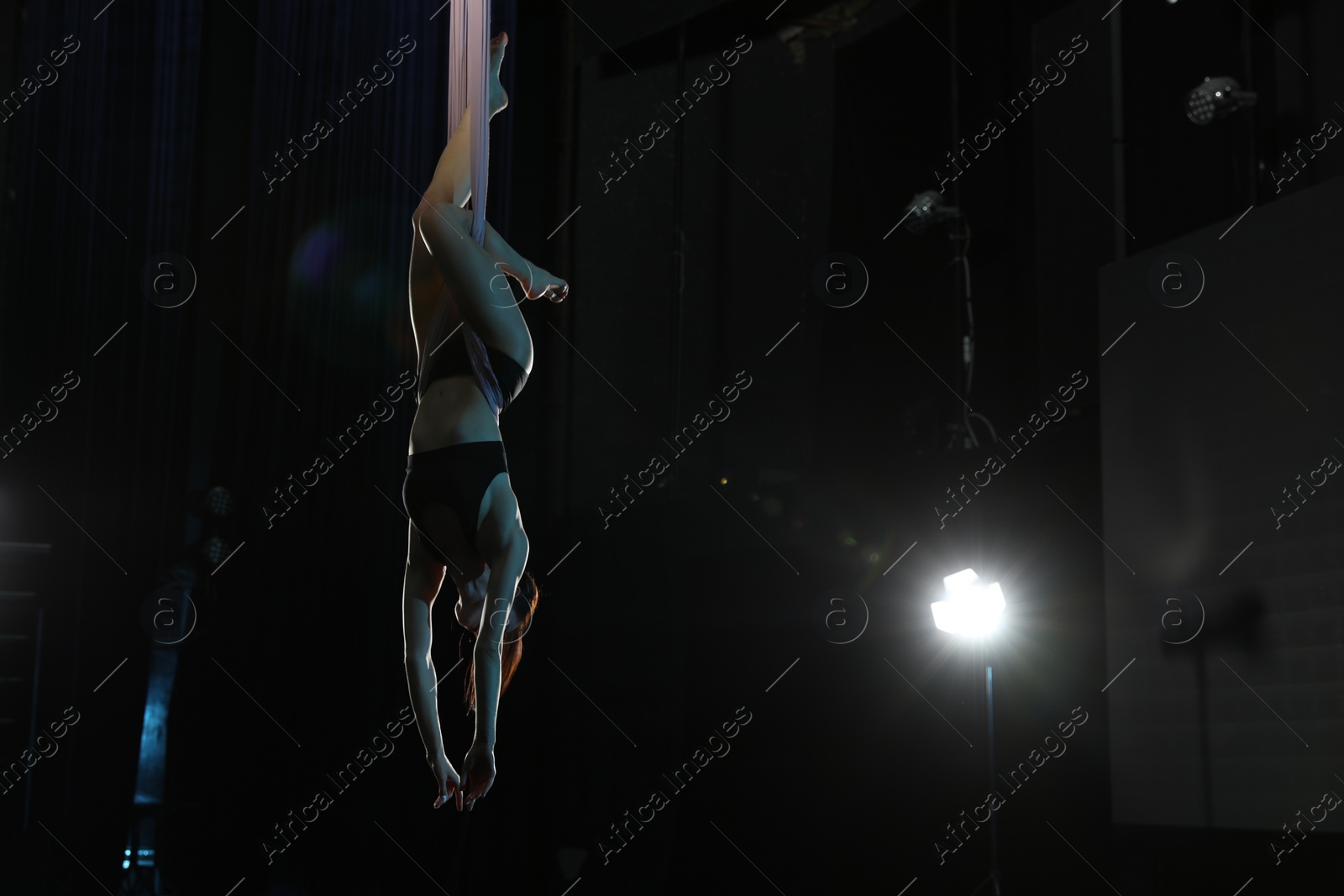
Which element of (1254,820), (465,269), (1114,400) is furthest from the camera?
(1114,400)

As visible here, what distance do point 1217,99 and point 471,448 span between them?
356 cm

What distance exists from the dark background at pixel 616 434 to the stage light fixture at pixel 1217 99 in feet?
1.03

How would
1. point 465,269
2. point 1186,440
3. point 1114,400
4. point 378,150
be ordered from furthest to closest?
1. point 378,150
2. point 1114,400
3. point 1186,440
4. point 465,269

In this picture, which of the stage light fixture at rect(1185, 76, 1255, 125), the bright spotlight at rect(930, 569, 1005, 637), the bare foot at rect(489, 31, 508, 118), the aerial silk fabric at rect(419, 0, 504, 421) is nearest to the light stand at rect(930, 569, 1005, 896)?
the bright spotlight at rect(930, 569, 1005, 637)

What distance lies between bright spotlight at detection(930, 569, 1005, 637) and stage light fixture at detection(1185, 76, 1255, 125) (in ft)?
6.13

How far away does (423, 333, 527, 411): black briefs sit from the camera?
2.17 m

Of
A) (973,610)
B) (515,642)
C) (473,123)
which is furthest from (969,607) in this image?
(473,123)

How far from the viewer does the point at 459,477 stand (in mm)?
2160

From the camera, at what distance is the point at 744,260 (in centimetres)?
627

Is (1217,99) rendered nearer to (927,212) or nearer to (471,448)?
(927,212)

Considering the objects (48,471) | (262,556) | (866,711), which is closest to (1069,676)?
(866,711)

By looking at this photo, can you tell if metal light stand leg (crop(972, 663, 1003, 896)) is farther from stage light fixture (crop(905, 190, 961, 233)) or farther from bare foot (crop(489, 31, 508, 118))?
bare foot (crop(489, 31, 508, 118))

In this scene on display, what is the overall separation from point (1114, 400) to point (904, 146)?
1.96 m

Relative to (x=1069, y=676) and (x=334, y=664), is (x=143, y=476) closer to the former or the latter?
(x=334, y=664)
